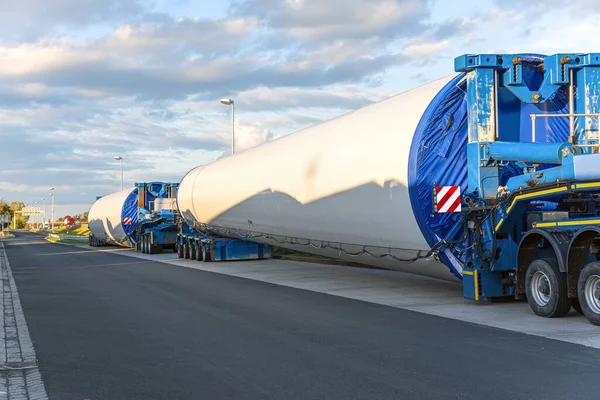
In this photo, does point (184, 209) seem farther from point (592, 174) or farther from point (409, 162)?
point (592, 174)

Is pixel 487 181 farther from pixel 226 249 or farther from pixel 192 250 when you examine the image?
pixel 192 250

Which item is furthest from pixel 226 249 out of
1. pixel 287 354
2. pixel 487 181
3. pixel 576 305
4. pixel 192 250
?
pixel 287 354

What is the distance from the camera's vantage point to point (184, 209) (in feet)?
105

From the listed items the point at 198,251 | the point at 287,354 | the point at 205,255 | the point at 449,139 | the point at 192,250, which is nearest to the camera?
the point at 287,354

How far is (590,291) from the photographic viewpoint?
9648 millimetres

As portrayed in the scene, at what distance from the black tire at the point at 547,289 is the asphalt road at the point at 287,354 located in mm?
1356

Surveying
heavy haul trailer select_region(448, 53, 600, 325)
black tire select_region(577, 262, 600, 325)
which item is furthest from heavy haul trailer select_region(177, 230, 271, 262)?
black tire select_region(577, 262, 600, 325)

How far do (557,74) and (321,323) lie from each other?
5.71 meters

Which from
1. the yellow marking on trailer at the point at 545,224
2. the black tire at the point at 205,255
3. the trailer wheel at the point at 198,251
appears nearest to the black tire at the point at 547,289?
the yellow marking on trailer at the point at 545,224

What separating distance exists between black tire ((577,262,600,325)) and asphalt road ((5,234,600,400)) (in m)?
1.34

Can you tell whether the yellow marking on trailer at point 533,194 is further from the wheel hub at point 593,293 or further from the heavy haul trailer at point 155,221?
the heavy haul trailer at point 155,221

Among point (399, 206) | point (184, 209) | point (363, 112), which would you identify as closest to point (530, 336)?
point (399, 206)

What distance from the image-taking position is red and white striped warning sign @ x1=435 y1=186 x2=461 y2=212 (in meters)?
11.8

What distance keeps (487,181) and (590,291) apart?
2742 mm
